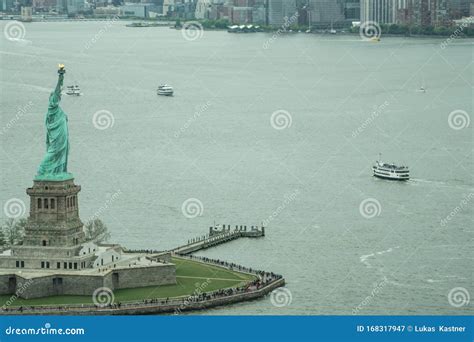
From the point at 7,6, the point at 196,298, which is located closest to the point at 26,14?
the point at 7,6

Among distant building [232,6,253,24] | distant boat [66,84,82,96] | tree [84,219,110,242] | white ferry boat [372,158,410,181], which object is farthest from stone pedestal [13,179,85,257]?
distant building [232,6,253,24]

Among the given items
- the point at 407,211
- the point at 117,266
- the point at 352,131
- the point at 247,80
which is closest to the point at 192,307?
the point at 117,266

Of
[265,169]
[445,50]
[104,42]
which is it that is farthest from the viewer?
[104,42]

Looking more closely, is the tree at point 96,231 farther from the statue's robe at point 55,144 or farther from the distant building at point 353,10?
the distant building at point 353,10

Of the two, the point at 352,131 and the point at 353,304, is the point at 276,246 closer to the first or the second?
the point at 353,304

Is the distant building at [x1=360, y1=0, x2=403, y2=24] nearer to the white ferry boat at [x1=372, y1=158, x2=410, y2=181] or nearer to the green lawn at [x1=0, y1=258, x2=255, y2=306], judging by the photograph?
the white ferry boat at [x1=372, y1=158, x2=410, y2=181]
